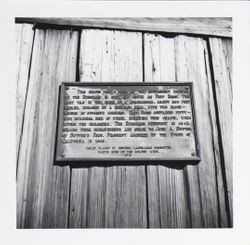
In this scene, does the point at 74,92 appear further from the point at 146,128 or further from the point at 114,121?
the point at 146,128

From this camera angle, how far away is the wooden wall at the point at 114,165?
177 centimetres

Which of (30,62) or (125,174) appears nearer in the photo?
(125,174)

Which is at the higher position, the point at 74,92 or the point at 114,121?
the point at 74,92

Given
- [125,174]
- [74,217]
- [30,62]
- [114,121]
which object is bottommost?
[74,217]

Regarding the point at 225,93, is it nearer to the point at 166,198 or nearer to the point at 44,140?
the point at 166,198

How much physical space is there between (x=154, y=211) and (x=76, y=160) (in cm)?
49

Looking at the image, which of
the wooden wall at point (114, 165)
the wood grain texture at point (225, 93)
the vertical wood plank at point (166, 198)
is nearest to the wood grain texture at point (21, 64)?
the wooden wall at point (114, 165)

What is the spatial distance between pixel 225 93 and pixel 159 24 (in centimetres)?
55

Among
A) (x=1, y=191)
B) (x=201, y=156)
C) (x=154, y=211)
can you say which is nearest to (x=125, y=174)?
(x=154, y=211)

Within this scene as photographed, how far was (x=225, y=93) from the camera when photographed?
1.90 metres

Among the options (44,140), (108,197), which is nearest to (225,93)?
(108,197)

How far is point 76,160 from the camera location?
5.81 ft

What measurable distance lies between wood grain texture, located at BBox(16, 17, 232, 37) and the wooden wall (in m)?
0.03

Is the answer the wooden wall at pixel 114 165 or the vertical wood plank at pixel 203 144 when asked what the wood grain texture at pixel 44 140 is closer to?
the wooden wall at pixel 114 165
